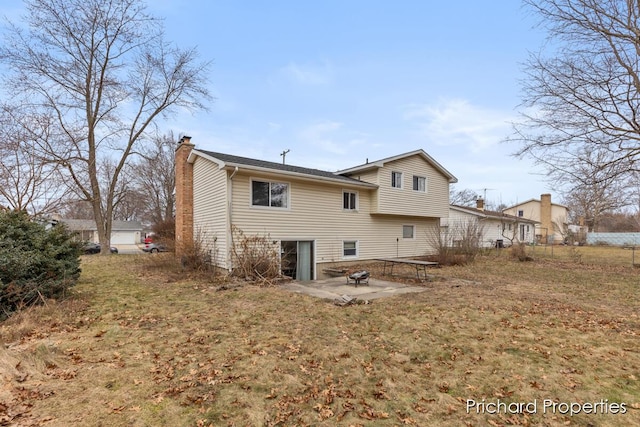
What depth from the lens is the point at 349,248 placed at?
1540cm

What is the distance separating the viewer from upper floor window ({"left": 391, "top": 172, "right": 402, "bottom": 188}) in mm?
16269

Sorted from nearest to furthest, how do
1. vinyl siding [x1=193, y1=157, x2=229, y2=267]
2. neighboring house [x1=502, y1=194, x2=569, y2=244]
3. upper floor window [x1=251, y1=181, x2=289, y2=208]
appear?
vinyl siding [x1=193, y1=157, x2=229, y2=267]
upper floor window [x1=251, y1=181, x2=289, y2=208]
neighboring house [x1=502, y1=194, x2=569, y2=244]

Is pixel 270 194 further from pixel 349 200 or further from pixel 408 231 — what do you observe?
pixel 408 231

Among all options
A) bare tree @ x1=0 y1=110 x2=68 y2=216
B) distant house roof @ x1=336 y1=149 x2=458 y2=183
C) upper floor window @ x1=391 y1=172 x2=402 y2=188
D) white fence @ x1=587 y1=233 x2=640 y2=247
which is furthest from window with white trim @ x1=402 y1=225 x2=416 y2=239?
white fence @ x1=587 y1=233 x2=640 y2=247

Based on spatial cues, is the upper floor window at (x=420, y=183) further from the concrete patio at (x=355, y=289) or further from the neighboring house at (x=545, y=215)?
the neighboring house at (x=545, y=215)

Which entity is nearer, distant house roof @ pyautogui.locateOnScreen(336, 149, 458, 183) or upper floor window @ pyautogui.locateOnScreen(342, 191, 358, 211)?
upper floor window @ pyautogui.locateOnScreen(342, 191, 358, 211)

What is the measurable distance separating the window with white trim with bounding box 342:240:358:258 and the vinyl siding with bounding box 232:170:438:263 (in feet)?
0.63

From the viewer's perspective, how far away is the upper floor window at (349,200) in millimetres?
15055

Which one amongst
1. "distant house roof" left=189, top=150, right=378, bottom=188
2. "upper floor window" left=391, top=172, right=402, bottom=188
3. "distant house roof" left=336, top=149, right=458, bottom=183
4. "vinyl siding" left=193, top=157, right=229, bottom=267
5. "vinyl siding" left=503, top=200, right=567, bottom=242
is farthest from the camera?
"vinyl siding" left=503, top=200, right=567, bottom=242

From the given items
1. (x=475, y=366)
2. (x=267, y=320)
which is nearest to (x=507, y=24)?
(x=475, y=366)

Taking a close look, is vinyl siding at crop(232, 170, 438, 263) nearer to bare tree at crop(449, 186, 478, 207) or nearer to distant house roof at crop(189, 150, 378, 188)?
distant house roof at crop(189, 150, 378, 188)

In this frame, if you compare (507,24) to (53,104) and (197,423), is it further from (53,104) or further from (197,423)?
(53,104)

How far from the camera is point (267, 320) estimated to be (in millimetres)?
6332

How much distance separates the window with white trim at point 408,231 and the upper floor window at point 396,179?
9.03 feet
